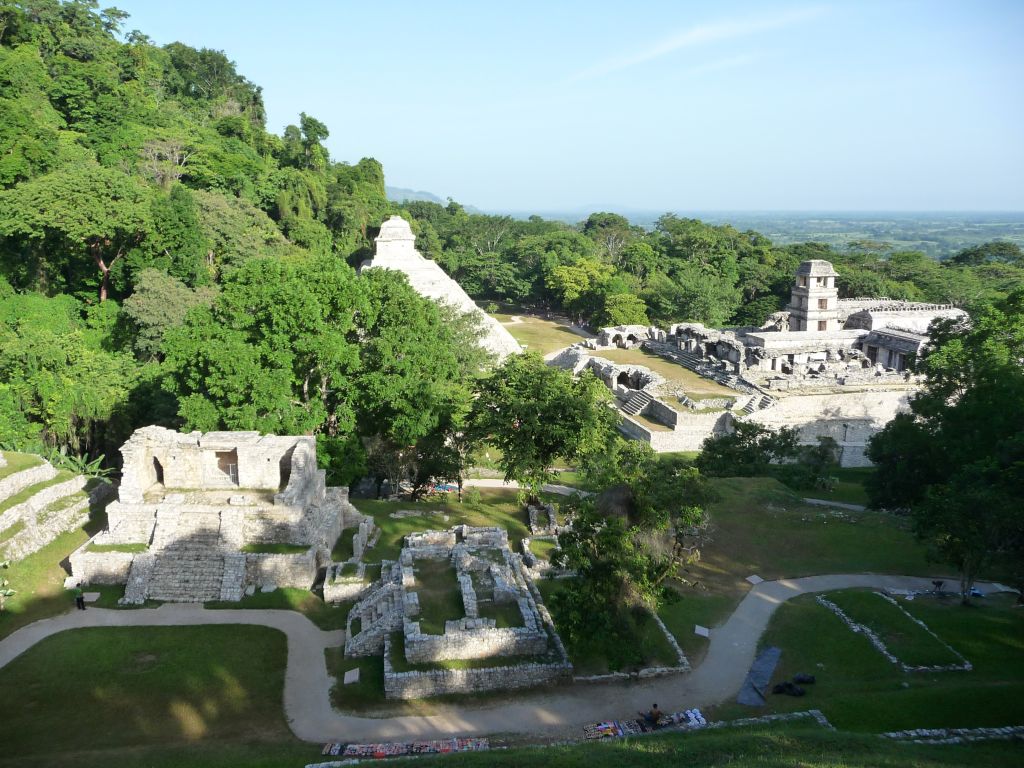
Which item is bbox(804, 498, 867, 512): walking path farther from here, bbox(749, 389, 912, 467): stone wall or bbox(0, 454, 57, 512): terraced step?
bbox(0, 454, 57, 512): terraced step

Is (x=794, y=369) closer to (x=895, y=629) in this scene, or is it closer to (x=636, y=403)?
(x=636, y=403)

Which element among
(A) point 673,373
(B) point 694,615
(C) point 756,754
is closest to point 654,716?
(C) point 756,754

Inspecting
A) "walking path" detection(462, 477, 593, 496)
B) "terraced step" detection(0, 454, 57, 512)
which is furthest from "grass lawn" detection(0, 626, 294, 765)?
"walking path" detection(462, 477, 593, 496)

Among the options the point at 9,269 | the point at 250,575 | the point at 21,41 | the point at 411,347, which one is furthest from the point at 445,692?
the point at 21,41

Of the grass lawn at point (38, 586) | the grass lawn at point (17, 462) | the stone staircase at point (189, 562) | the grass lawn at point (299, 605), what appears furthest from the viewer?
the grass lawn at point (17, 462)

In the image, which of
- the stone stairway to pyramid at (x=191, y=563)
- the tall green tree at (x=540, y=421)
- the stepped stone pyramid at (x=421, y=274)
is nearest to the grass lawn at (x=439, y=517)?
the tall green tree at (x=540, y=421)

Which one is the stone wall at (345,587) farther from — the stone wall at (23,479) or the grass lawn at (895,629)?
the grass lawn at (895,629)

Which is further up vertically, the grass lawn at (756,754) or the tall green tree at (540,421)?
the tall green tree at (540,421)
